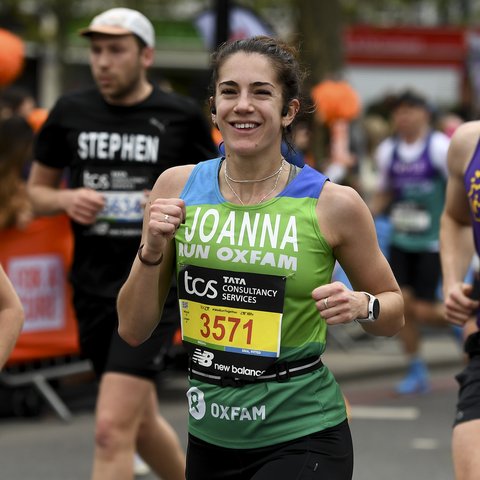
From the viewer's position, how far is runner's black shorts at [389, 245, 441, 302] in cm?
1003

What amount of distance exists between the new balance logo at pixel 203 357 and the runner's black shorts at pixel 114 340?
157 centimetres

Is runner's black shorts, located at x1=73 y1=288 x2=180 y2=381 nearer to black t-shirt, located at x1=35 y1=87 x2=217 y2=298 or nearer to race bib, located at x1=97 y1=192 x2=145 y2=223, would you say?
black t-shirt, located at x1=35 y1=87 x2=217 y2=298

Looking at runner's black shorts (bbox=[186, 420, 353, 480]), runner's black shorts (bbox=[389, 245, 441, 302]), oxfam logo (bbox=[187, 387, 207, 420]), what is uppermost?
oxfam logo (bbox=[187, 387, 207, 420])

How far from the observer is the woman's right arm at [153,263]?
3.60 metres

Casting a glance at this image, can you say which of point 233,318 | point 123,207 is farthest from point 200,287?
point 123,207

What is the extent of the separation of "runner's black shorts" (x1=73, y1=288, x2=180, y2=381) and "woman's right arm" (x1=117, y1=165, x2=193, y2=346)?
1.41m

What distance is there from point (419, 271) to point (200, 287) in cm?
644

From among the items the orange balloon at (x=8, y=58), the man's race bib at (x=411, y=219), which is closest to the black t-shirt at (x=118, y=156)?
the orange balloon at (x=8, y=58)

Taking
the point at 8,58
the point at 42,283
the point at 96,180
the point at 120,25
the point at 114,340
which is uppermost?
the point at 120,25

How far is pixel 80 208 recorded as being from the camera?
5730 millimetres

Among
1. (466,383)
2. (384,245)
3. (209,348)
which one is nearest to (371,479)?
(466,383)

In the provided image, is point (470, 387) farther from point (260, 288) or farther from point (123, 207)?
point (123, 207)

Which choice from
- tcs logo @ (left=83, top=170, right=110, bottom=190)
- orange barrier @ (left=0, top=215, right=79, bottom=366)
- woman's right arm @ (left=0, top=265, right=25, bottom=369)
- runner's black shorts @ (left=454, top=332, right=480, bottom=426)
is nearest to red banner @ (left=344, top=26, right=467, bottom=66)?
orange barrier @ (left=0, top=215, right=79, bottom=366)

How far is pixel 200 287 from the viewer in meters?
3.81
